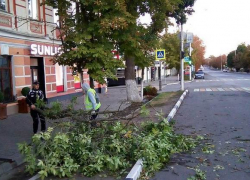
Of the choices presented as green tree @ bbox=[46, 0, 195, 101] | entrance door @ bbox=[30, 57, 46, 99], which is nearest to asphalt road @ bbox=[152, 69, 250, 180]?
green tree @ bbox=[46, 0, 195, 101]

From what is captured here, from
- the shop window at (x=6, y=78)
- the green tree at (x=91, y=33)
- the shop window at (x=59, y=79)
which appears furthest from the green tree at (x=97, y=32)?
the shop window at (x=59, y=79)

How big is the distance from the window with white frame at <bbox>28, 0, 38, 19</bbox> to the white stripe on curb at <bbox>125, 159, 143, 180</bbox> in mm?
10891

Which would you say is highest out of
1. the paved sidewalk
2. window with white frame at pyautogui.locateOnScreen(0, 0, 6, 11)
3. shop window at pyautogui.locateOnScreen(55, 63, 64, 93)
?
window with white frame at pyautogui.locateOnScreen(0, 0, 6, 11)

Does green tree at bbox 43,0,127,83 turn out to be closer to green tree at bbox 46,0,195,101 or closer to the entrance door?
green tree at bbox 46,0,195,101

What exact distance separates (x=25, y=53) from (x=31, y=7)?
253cm

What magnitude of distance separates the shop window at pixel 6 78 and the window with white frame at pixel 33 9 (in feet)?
9.52

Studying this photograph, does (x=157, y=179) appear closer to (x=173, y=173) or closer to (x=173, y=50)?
(x=173, y=173)

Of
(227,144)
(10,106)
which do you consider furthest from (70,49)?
(227,144)

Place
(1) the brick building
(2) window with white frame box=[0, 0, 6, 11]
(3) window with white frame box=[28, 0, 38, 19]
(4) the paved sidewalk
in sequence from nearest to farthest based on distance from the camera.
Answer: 1. (4) the paved sidewalk
2. (2) window with white frame box=[0, 0, 6, 11]
3. (1) the brick building
4. (3) window with white frame box=[28, 0, 38, 19]

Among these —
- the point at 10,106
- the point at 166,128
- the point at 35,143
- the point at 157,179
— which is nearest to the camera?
the point at 157,179

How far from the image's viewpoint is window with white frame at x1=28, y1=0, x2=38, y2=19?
1314 centimetres

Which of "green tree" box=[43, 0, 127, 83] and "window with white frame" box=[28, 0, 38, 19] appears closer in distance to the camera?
"green tree" box=[43, 0, 127, 83]

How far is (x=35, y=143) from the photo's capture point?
4949 mm

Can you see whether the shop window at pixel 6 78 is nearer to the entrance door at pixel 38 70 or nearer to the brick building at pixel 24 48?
the brick building at pixel 24 48
